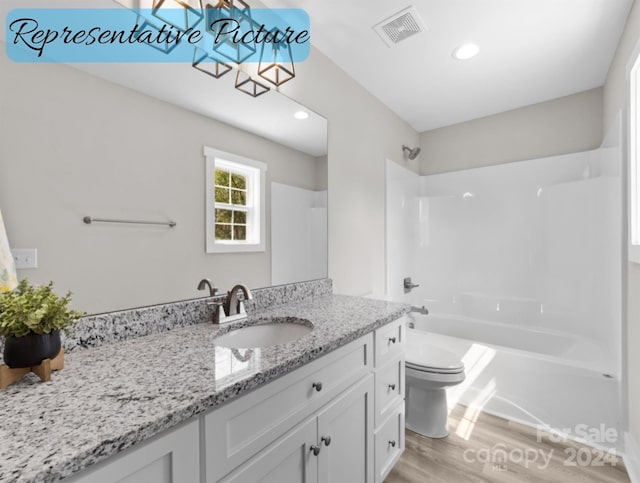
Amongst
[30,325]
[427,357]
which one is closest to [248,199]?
[30,325]

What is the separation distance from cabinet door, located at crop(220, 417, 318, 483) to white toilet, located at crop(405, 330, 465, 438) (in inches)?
44.2

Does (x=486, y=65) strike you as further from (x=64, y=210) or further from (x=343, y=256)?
(x=64, y=210)

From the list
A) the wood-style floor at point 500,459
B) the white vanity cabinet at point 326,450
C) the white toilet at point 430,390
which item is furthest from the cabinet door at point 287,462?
the white toilet at point 430,390

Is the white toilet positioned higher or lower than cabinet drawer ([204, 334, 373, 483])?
lower

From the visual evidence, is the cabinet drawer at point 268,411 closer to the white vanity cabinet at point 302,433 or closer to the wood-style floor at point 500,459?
the white vanity cabinet at point 302,433

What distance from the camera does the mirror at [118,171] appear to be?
850mm

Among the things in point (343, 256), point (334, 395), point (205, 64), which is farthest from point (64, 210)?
point (343, 256)

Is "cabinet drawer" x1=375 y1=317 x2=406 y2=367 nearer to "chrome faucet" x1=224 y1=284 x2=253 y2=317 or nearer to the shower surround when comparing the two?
"chrome faucet" x1=224 y1=284 x2=253 y2=317

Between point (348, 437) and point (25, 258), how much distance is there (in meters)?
1.22

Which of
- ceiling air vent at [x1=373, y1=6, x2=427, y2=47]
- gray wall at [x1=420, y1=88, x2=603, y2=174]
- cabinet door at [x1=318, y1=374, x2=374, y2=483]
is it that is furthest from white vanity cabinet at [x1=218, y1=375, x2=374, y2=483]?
gray wall at [x1=420, y1=88, x2=603, y2=174]

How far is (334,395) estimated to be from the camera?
1.09 m

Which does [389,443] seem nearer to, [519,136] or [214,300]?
[214,300]

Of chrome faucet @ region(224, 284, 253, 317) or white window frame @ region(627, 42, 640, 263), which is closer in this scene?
chrome faucet @ region(224, 284, 253, 317)

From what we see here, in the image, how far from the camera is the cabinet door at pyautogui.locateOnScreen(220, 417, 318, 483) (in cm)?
77
